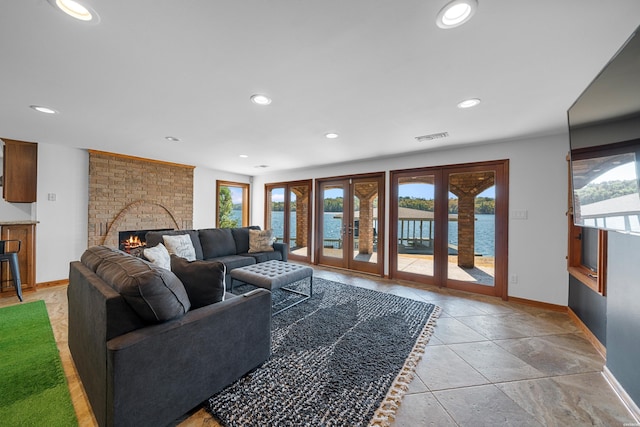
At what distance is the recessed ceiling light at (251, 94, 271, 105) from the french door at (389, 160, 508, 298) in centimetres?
285

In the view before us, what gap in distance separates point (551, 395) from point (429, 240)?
2.58 m

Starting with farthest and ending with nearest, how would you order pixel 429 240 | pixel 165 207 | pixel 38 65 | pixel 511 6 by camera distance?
1. pixel 165 207
2. pixel 429 240
3. pixel 38 65
4. pixel 511 6

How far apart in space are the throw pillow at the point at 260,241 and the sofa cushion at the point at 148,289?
9.50 feet

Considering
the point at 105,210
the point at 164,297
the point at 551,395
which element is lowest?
the point at 551,395

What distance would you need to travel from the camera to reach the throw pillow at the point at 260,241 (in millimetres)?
4367

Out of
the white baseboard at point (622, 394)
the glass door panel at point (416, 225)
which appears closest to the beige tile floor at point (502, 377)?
the white baseboard at point (622, 394)

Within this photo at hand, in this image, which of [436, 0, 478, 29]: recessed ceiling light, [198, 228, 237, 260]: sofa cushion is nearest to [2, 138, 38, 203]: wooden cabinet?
[198, 228, 237, 260]: sofa cushion

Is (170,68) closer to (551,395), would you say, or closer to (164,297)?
(164,297)

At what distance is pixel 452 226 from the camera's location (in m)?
3.78

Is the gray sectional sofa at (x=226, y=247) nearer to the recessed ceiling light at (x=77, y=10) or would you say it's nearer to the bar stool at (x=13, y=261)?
the bar stool at (x=13, y=261)

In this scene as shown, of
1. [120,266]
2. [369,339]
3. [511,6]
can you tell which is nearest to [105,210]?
[120,266]

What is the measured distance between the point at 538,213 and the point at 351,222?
2.89m

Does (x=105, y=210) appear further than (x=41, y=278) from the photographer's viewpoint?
Yes

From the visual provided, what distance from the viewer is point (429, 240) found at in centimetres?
404
